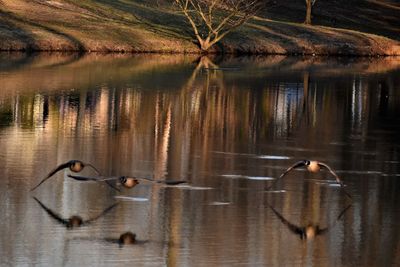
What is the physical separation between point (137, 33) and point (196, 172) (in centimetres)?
4768

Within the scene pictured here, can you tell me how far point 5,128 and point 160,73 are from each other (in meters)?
21.4

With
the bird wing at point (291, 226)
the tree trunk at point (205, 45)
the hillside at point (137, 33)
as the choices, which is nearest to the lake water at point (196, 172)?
the bird wing at point (291, 226)

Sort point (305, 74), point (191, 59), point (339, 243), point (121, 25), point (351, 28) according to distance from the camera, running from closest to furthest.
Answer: point (339, 243)
point (305, 74)
point (191, 59)
point (121, 25)
point (351, 28)

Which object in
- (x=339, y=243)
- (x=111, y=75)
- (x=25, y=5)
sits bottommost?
(x=339, y=243)

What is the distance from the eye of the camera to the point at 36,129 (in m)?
26.2

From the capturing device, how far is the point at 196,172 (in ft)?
67.2

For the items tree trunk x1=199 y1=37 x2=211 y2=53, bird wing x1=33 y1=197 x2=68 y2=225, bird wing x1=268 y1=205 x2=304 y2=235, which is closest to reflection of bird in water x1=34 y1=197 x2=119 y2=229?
bird wing x1=33 y1=197 x2=68 y2=225

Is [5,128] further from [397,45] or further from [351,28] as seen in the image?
[351,28]

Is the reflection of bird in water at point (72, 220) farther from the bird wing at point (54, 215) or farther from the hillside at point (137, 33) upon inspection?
the hillside at point (137, 33)

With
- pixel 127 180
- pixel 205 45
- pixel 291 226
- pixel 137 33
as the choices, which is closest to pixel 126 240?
pixel 127 180

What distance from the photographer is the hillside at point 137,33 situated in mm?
62531

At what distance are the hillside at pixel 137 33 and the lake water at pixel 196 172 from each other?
65.3ft

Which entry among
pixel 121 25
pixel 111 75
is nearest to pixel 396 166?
pixel 111 75

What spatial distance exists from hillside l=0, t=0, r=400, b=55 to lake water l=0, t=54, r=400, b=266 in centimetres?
1990
